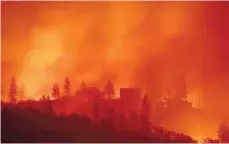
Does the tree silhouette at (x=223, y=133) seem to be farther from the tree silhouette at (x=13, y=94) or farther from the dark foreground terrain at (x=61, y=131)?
the tree silhouette at (x=13, y=94)

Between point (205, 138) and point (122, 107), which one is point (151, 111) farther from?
point (205, 138)

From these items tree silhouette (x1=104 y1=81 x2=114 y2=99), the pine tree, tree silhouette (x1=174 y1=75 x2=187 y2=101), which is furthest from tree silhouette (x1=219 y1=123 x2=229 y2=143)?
the pine tree

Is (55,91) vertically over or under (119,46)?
under

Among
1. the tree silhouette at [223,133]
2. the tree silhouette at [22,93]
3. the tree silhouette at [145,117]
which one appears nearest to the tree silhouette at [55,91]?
the tree silhouette at [22,93]

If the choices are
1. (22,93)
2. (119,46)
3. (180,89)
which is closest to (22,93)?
(22,93)

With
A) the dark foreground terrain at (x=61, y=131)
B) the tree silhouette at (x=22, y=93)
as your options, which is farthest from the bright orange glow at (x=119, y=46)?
the dark foreground terrain at (x=61, y=131)

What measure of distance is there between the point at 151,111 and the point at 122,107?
0.50ft

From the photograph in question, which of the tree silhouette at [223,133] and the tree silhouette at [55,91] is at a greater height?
the tree silhouette at [55,91]

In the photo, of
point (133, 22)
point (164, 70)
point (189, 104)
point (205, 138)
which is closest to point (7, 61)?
point (133, 22)

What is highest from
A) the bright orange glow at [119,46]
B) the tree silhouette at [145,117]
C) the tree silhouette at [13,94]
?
the bright orange glow at [119,46]

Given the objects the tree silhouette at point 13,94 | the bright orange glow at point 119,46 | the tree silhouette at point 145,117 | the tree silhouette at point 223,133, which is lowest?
the tree silhouette at point 223,133

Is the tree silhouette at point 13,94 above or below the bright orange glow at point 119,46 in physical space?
below

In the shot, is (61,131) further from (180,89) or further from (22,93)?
(180,89)

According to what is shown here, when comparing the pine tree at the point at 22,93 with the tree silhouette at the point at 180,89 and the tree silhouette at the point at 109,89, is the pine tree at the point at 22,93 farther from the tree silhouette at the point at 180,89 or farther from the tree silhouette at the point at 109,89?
the tree silhouette at the point at 180,89
